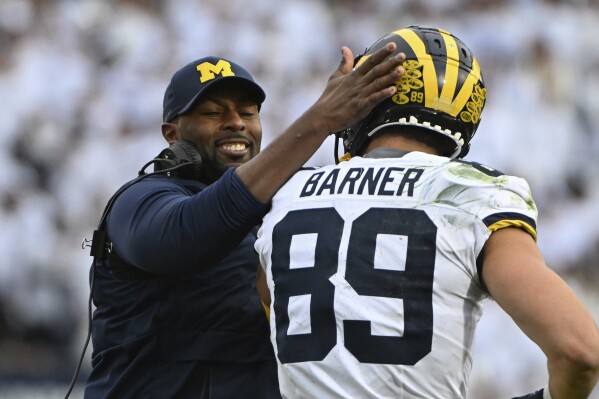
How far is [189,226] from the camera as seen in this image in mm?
2859

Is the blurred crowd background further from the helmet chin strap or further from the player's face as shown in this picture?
the helmet chin strap

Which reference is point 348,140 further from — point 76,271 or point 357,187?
point 76,271

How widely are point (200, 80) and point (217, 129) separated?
183 millimetres

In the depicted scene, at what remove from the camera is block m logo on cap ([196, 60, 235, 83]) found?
3.69m

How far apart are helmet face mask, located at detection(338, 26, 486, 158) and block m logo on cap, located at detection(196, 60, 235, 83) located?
0.91 metres

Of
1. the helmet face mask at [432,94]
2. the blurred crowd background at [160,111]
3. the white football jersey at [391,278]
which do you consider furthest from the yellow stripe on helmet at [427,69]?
the blurred crowd background at [160,111]

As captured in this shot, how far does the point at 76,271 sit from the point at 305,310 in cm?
460

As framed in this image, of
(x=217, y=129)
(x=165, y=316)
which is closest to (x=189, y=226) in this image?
(x=165, y=316)

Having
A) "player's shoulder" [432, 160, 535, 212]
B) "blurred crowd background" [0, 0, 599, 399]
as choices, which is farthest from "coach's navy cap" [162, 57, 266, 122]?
"blurred crowd background" [0, 0, 599, 399]

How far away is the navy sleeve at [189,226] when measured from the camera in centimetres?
282

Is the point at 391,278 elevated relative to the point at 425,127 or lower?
lower

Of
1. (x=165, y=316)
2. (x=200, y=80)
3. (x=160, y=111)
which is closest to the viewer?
(x=165, y=316)

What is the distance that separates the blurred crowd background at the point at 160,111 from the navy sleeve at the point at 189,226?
4036mm

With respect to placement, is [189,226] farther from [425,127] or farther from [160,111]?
[160,111]
